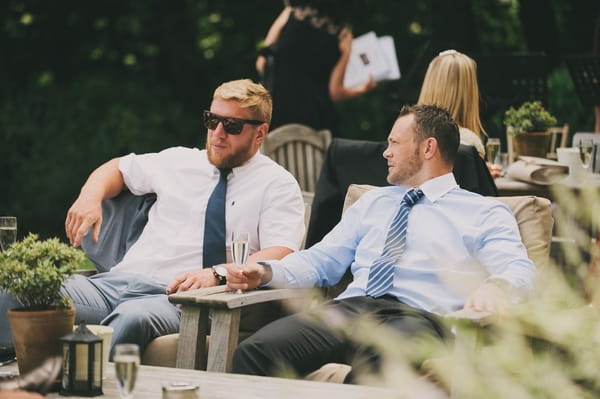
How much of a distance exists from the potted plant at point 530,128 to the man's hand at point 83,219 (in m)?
2.65

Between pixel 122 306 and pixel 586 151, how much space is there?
273cm

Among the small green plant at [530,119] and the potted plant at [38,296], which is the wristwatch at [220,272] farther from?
the small green plant at [530,119]

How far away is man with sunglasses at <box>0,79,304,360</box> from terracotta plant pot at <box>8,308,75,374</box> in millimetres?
1158

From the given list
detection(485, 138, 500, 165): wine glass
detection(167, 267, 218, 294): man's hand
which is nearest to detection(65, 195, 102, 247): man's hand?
detection(167, 267, 218, 294): man's hand

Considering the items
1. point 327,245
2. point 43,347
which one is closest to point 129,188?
point 327,245

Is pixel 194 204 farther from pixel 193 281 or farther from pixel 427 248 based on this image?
pixel 427 248

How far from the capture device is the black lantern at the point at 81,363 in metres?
2.95

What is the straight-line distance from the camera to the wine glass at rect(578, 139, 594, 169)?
556 cm

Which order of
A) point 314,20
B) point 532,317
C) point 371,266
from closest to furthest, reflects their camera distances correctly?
point 532,317 < point 371,266 < point 314,20

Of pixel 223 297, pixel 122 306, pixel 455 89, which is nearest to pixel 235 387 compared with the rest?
pixel 223 297

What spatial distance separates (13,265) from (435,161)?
1.85 meters

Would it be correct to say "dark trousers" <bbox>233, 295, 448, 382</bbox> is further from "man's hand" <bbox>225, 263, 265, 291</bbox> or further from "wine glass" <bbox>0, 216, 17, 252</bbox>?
"wine glass" <bbox>0, 216, 17, 252</bbox>

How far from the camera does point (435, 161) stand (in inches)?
169

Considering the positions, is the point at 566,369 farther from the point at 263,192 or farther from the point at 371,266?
the point at 263,192
